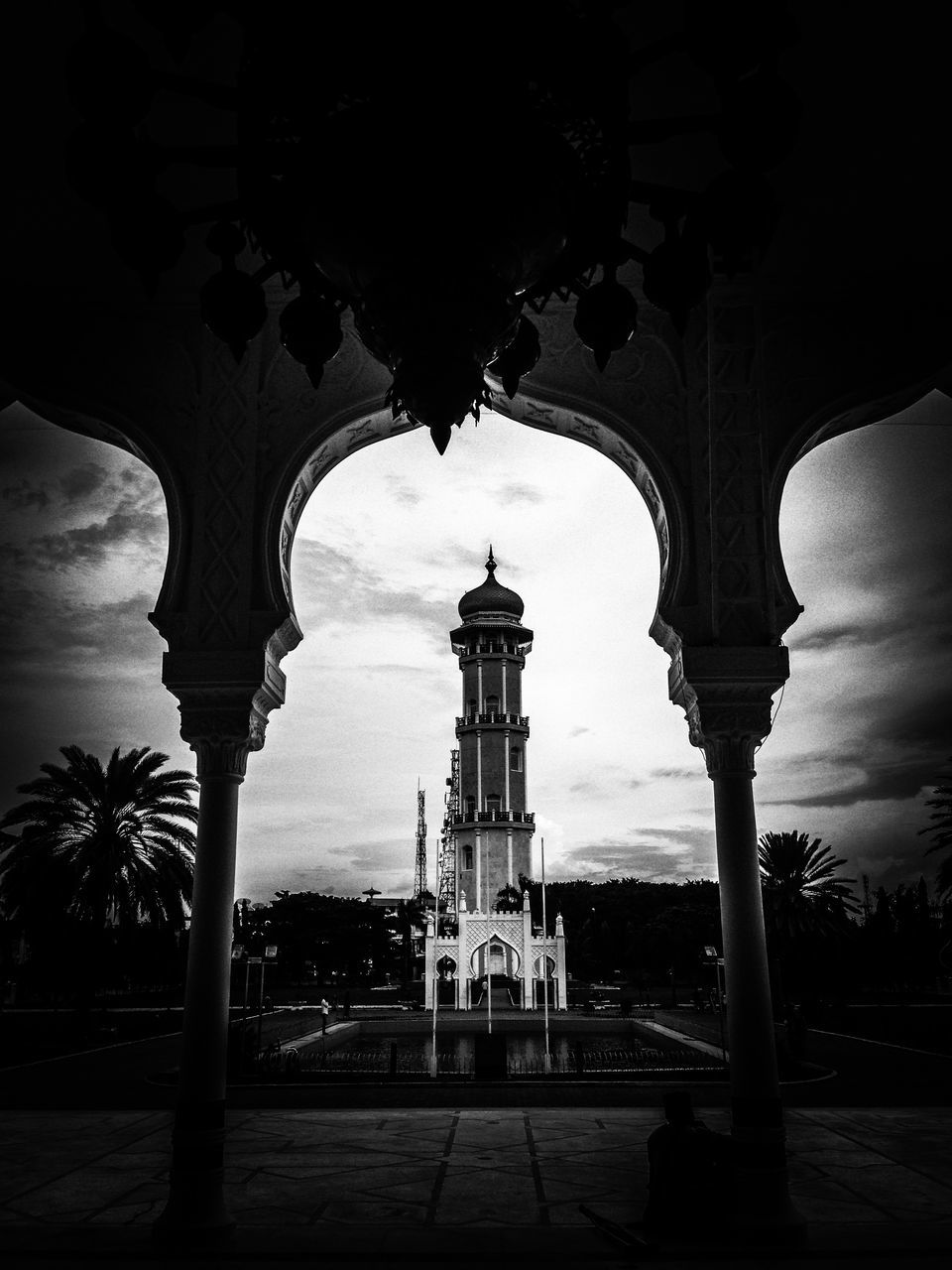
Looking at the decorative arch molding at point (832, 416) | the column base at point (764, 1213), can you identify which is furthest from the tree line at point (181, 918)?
the column base at point (764, 1213)

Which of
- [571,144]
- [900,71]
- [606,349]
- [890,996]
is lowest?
[890,996]

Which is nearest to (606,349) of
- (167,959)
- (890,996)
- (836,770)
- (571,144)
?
(571,144)

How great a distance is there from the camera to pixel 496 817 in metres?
55.2

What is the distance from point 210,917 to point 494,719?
4975 cm

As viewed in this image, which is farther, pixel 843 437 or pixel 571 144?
pixel 843 437

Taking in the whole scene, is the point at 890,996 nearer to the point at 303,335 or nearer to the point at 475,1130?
the point at 475,1130

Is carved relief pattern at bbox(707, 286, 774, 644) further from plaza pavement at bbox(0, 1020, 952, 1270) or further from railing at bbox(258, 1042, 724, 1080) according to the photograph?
railing at bbox(258, 1042, 724, 1080)

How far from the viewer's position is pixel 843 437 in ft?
32.4

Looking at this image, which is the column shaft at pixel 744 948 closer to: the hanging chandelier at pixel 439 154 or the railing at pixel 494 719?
the hanging chandelier at pixel 439 154

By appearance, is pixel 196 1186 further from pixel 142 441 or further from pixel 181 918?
pixel 181 918

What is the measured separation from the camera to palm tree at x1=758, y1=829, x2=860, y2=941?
2745 centimetres

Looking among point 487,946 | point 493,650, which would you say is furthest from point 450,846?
point 487,946

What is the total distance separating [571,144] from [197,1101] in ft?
17.1

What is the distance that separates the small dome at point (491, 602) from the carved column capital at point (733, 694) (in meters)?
50.5
